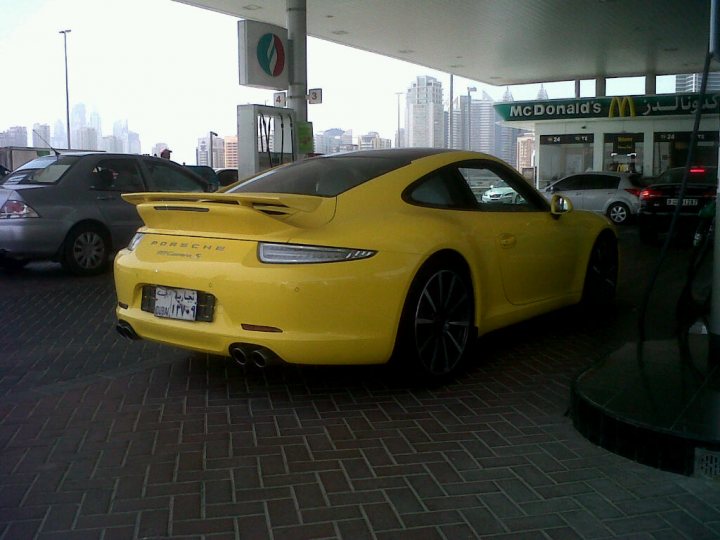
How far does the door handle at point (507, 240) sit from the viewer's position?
525cm

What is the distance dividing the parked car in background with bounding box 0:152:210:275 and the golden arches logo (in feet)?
72.1

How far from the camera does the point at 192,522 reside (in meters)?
2.98

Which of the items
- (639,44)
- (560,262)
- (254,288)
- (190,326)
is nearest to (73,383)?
(190,326)

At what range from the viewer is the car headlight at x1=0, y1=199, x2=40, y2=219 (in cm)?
935

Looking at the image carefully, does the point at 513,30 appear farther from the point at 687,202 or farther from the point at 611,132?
the point at 687,202

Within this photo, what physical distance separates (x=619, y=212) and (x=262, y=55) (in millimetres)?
10069

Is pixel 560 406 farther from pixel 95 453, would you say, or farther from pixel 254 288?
pixel 95 453

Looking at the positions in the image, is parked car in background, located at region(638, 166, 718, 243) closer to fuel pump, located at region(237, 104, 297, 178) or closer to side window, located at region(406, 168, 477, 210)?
fuel pump, located at region(237, 104, 297, 178)

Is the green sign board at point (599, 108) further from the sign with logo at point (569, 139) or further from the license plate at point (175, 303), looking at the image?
the license plate at point (175, 303)

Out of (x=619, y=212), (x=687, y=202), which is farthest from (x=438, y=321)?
(x=619, y=212)

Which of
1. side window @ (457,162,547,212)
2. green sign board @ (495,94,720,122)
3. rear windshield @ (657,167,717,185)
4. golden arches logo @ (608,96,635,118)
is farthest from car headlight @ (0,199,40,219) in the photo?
golden arches logo @ (608,96,635,118)

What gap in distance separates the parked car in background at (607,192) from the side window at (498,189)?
14.2 meters

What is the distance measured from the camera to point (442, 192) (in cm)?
511

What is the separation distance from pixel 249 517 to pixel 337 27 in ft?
74.2
